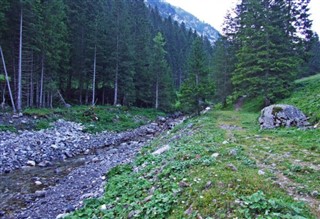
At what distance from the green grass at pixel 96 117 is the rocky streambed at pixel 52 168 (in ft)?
4.47

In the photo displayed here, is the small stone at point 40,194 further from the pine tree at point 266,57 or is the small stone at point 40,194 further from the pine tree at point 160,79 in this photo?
the pine tree at point 160,79

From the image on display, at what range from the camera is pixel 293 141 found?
37.4 feet

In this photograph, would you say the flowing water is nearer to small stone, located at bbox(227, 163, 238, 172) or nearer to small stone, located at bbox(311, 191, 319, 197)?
small stone, located at bbox(227, 163, 238, 172)

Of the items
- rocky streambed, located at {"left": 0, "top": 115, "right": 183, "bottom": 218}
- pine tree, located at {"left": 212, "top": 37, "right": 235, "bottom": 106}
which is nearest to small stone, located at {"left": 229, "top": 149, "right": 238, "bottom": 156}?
rocky streambed, located at {"left": 0, "top": 115, "right": 183, "bottom": 218}

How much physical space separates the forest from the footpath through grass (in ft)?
58.0

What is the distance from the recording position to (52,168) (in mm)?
14594

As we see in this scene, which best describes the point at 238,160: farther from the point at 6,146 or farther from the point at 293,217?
the point at 6,146

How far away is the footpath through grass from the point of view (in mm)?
5496

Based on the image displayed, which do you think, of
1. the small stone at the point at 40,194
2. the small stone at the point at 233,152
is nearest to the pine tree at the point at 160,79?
the small stone at the point at 40,194

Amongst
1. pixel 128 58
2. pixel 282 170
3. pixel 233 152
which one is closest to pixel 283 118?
pixel 233 152

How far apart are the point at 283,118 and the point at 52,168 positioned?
12.7 metres

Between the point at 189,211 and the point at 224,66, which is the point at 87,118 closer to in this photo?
the point at 224,66

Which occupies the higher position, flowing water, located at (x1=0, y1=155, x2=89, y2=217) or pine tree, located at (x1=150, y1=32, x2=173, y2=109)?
pine tree, located at (x1=150, y1=32, x2=173, y2=109)

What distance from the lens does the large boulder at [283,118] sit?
1492 cm
